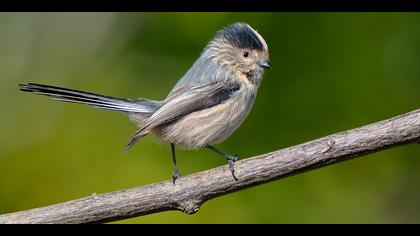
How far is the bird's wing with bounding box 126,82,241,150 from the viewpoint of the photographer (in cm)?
371

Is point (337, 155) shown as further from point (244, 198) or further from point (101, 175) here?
point (101, 175)

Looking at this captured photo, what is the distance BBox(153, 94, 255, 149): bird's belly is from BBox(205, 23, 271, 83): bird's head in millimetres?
341

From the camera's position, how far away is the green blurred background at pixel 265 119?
149 inches

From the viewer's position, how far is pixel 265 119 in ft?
12.6

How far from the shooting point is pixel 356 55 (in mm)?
3967


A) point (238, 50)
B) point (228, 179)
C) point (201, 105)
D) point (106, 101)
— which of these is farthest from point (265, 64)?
point (228, 179)

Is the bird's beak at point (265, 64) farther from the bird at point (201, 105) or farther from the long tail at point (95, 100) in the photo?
the long tail at point (95, 100)

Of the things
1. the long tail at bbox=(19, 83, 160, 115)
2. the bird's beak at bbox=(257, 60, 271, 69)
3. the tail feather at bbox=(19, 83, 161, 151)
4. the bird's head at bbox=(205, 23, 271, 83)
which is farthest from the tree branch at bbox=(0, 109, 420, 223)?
the bird's head at bbox=(205, 23, 271, 83)

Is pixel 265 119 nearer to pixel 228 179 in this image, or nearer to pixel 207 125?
pixel 207 125

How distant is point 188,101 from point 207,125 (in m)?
0.19

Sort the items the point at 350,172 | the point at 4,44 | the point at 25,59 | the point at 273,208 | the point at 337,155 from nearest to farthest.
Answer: the point at 337,155 → the point at 273,208 → the point at 350,172 → the point at 25,59 → the point at 4,44

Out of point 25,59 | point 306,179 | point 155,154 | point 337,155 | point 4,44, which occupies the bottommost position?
point 337,155
